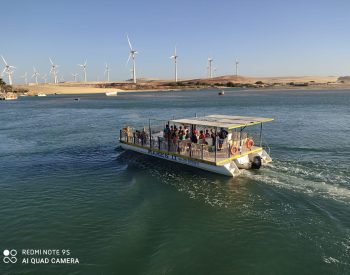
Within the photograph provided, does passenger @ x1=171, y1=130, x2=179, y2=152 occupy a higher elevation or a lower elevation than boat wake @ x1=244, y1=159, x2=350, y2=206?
higher

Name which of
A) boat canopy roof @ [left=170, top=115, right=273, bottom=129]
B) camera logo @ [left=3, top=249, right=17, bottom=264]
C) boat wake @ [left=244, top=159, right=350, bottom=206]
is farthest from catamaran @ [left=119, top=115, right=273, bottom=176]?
camera logo @ [left=3, top=249, right=17, bottom=264]

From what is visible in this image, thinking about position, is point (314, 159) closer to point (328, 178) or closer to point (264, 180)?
point (328, 178)

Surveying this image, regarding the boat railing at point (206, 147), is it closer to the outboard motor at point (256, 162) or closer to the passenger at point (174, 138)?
the passenger at point (174, 138)

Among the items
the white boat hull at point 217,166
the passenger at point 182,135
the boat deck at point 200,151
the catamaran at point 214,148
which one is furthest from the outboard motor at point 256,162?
the passenger at point 182,135

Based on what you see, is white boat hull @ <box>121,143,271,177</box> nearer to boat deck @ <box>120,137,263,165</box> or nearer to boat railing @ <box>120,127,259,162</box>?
boat deck @ <box>120,137,263,165</box>

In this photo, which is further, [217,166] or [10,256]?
[217,166]

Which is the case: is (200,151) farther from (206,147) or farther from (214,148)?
(214,148)

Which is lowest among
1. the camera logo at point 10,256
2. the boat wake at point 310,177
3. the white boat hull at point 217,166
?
the camera logo at point 10,256

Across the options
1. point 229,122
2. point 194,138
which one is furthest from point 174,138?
point 229,122

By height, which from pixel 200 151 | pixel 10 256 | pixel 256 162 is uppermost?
pixel 200 151
